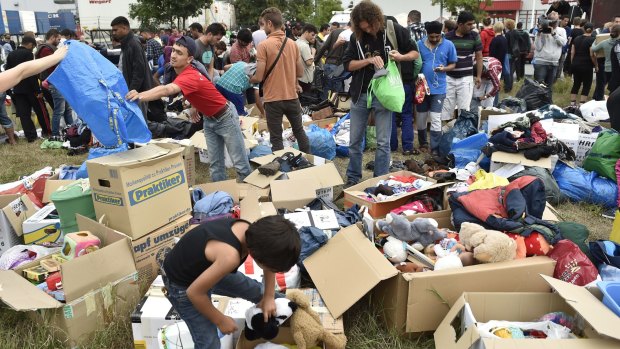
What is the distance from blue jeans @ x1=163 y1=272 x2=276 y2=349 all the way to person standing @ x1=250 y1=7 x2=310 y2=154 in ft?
9.16

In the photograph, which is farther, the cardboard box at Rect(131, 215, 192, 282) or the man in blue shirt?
the man in blue shirt

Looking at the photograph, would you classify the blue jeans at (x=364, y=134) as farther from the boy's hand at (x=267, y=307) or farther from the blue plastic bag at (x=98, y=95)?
the boy's hand at (x=267, y=307)

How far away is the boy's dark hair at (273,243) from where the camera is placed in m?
1.80

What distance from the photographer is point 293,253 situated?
186 cm

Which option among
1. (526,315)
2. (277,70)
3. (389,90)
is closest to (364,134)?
(389,90)

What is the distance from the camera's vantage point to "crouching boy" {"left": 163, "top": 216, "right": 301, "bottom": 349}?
1826mm

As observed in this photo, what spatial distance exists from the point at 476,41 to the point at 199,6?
1053 inches

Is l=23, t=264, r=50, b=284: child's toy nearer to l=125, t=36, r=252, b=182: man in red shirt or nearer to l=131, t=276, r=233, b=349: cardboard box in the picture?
Answer: l=131, t=276, r=233, b=349: cardboard box

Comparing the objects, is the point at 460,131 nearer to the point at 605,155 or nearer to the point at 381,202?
the point at 605,155

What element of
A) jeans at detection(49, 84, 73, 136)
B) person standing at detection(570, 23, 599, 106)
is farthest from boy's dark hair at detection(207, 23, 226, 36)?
person standing at detection(570, 23, 599, 106)

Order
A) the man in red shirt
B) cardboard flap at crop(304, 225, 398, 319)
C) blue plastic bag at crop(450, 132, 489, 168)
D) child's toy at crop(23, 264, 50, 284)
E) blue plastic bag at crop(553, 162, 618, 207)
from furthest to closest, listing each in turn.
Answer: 1. blue plastic bag at crop(450, 132, 489, 168)
2. blue plastic bag at crop(553, 162, 618, 207)
3. the man in red shirt
4. child's toy at crop(23, 264, 50, 284)
5. cardboard flap at crop(304, 225, 398, 319)

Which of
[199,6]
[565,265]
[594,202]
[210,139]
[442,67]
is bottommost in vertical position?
[594,202]

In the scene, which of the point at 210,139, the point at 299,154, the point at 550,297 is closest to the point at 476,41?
the point at 299,154

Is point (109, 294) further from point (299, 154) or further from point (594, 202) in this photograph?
point (594, 202)
